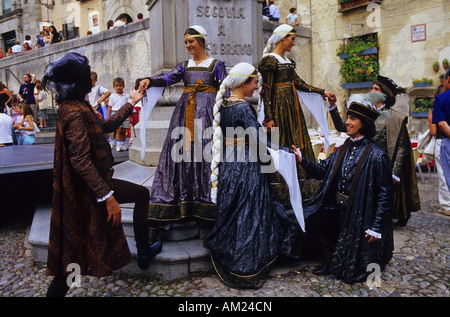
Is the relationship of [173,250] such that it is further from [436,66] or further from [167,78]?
[436,66]

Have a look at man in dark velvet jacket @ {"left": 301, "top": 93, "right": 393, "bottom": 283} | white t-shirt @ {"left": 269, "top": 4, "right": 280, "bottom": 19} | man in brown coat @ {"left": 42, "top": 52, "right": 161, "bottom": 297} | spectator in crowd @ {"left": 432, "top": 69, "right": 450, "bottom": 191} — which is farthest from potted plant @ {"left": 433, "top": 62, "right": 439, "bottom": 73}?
man in brown coat @ {"left": 42, "top": 52, "right": 161, "bottom": 297}

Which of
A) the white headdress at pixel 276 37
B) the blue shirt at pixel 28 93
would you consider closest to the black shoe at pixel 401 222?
the white headdress at pixel 276 37

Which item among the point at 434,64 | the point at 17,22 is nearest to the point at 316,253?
the point at 434,64

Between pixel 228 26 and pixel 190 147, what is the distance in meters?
2.24

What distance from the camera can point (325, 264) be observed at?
3.51m

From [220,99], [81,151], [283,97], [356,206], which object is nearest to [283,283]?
[356,206]

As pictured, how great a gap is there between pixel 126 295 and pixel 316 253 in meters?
1.79

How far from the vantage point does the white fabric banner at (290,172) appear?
3.20 meters

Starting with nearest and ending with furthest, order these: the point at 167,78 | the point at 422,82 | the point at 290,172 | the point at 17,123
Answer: the point at 290,172, the point at 167,78, the point at 17,123, the point at 422,82

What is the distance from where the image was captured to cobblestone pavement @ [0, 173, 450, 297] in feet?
10.4

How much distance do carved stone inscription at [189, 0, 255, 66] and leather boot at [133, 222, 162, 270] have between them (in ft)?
9.50

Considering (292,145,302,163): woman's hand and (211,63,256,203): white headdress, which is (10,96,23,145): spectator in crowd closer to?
(211,63,256,203): white headdress

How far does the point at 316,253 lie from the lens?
12.1 ft
